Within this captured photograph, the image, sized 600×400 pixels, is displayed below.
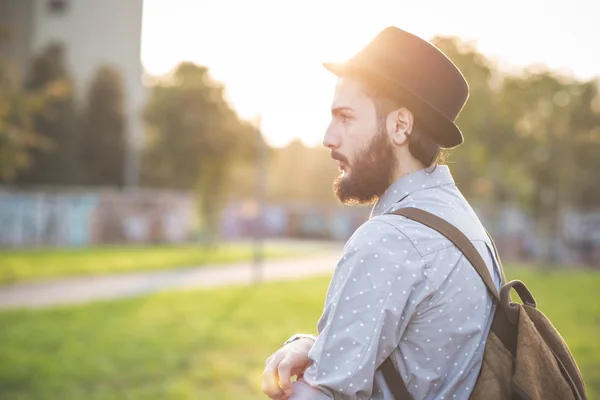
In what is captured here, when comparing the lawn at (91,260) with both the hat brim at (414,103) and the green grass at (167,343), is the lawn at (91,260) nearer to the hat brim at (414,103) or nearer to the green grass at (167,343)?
the green grass at (167,343)

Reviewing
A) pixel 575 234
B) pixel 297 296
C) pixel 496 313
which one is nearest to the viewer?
pixel 496 313

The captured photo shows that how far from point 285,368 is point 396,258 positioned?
42 centimetres

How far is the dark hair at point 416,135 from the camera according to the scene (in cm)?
189

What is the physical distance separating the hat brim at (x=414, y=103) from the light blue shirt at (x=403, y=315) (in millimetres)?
188

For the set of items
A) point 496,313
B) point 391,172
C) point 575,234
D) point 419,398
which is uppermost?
point 391,172

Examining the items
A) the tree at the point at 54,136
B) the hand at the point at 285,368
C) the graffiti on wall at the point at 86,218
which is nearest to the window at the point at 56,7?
the tree at the point at 54,136

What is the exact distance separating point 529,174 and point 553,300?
Result: 10.9m

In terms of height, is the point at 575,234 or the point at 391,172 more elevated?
the point at 391,172

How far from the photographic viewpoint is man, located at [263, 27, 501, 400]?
1.66m

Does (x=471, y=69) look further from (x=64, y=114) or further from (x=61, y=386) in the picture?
(x=64, y=114)

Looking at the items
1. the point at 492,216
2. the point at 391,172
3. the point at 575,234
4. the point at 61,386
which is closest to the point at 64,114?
the point at 492,216

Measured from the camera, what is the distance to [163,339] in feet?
31.1

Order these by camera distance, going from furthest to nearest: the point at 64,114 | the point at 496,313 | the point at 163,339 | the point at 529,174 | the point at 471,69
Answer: the point at 64,114
the point at 529,174
the point at 471,69
the point at 163,339
the point at 496,313

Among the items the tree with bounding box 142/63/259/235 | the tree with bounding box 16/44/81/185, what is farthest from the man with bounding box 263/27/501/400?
the tree with bounding box 16/44/81/185
